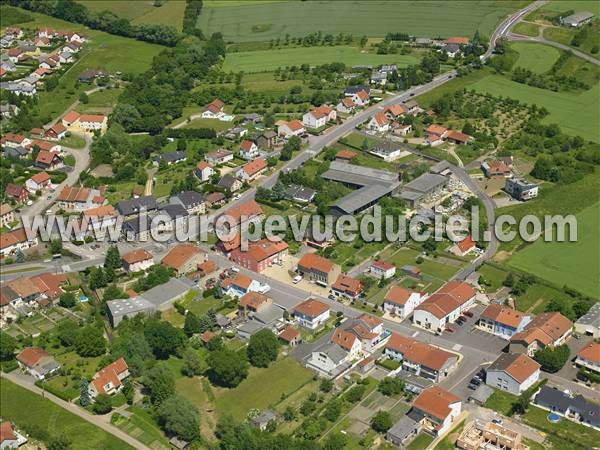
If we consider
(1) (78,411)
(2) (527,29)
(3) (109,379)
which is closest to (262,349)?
(3) (109,379)

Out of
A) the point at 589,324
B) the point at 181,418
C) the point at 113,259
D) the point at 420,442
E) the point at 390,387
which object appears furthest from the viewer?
the point at 113,259

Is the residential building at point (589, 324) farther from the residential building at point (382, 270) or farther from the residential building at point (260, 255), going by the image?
the residential building at point (260, 255)

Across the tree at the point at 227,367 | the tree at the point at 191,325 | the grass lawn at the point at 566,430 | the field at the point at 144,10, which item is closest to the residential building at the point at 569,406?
the grass lawn at the point at 566,430

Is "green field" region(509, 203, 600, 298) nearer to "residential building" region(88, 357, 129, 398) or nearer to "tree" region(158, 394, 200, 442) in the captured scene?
"tree" region(158, 394, 200, 442)

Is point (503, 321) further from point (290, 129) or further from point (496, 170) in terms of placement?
point (290, 129)

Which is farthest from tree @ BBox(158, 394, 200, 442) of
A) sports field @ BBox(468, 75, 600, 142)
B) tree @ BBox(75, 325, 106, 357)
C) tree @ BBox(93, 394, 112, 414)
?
sports field @ BBox(468, 75, 600, 142)

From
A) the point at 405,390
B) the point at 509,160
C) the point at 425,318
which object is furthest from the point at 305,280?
the point at 509,160
